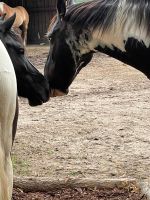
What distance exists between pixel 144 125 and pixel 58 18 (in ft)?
8.72

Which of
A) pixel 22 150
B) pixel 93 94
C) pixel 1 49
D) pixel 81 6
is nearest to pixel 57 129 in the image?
pixel 22 150

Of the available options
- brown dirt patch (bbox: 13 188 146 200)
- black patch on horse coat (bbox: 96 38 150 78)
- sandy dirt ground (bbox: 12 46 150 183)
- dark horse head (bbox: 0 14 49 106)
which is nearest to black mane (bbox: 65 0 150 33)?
black patch on horse coat (bbox: 96 38 150 78)

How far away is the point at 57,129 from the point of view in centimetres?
589

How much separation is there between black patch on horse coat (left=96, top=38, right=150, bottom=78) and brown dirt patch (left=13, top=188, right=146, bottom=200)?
97 cm

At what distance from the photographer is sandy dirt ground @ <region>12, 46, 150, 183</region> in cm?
451

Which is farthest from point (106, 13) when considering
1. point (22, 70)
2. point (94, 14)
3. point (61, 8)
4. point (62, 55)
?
point (22, 70)

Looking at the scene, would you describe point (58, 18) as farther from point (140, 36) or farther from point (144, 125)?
point (144, 125)

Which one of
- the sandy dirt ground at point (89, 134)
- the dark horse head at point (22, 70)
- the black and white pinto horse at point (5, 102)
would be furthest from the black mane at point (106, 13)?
the sandy dirt ground at point (89, 134)

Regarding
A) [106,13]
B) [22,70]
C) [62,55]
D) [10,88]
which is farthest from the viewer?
[62,55]

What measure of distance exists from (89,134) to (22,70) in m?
2.33

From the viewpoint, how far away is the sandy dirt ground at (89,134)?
4.51 m

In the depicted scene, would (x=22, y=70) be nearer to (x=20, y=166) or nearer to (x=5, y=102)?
(x=5, y=102)

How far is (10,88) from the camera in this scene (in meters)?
2.44

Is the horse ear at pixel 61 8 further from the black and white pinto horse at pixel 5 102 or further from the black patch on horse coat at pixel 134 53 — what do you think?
the black and white pinto horse at pixel 5 102
